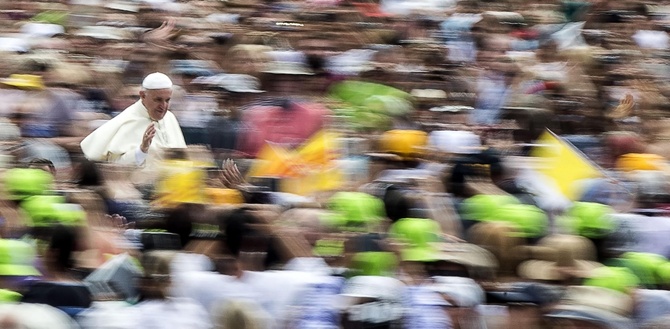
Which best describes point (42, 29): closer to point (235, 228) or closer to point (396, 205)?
point (396, 205)

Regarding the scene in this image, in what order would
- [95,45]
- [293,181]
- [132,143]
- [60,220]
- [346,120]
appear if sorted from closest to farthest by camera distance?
1. [60,220]
2. [293,181]
3. [132,143]
4. [346,120]
5. [95,45]

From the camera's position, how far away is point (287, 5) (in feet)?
43.3

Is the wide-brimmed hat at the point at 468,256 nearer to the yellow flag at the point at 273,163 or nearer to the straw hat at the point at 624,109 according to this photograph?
the yellow flag at the point at 273,163

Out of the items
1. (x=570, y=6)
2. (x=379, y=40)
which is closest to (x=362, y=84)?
(x=379, y=40)

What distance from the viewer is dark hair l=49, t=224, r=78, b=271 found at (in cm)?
638

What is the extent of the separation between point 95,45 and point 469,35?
10.0ft

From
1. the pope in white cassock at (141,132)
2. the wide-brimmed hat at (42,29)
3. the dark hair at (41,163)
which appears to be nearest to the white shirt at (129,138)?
the pope in white cassock at (141,132)

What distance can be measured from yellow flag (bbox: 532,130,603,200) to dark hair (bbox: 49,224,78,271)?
2.78 m

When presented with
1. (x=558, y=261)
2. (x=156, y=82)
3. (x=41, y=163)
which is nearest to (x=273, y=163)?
(x=156, y=82)

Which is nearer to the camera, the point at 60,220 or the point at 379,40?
the point at 60,220

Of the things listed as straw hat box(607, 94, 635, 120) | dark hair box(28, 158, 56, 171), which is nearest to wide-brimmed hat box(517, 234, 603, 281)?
dark hair box(28, 158, 56, 171)

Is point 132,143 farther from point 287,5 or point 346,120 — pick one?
point 287,5

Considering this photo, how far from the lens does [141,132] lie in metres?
9.02

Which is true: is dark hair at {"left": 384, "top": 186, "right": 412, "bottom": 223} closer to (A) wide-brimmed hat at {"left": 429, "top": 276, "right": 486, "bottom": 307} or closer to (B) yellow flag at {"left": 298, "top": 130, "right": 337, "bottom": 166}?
(A) wide-brimmed hat at {"left": 429, "top": 276, "right": 486, "bottom": 307}
